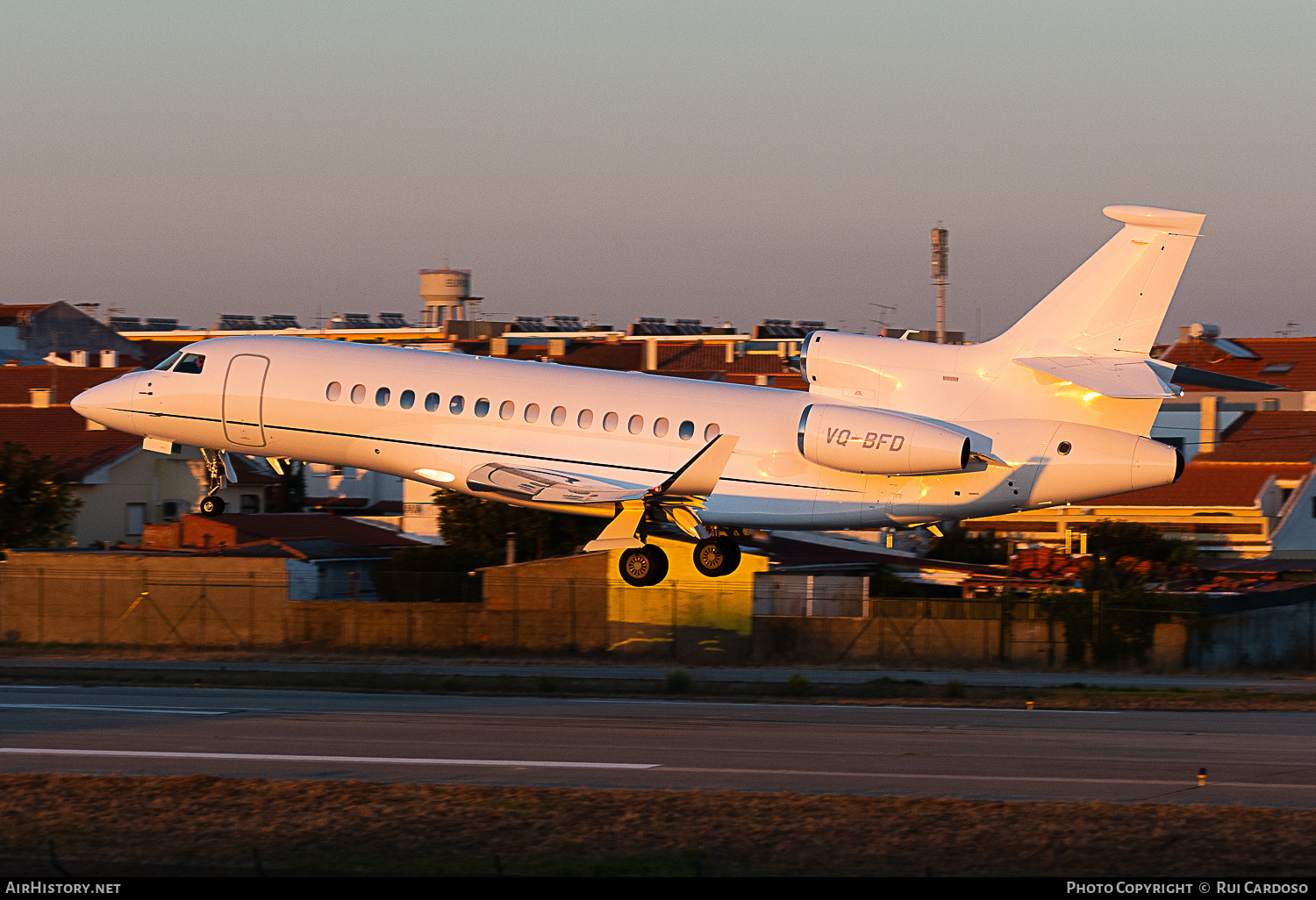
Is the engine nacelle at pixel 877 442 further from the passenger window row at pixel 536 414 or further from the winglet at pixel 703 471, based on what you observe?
the passenger window row at pixel 536 414

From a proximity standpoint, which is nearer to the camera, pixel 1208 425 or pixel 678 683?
pixel 678 683

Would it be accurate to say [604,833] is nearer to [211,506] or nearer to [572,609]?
[211,506]

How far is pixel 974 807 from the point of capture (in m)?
15.8

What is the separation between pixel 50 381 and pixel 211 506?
2192 inches

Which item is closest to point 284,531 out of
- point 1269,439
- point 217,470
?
point 217,470

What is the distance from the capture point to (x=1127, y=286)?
82.5ft

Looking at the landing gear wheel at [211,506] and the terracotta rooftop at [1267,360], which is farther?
the terracotta rooftop at [1267,360]

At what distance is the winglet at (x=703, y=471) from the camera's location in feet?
80.7

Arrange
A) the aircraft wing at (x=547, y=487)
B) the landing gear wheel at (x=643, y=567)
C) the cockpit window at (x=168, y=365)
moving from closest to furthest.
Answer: the aircraft wing at (x=547, y=487), the landing gear wheel at (x=643, y=567), the cockpit window at (x=168, y=365)

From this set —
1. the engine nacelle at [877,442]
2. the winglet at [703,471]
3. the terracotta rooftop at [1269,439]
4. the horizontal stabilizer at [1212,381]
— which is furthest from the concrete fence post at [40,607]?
the terracotta rooftop at [1269,439]

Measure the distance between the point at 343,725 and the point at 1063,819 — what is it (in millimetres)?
11451

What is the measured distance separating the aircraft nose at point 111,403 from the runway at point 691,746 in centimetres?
582

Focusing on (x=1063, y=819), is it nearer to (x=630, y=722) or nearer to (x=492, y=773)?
(x=492, y=773)

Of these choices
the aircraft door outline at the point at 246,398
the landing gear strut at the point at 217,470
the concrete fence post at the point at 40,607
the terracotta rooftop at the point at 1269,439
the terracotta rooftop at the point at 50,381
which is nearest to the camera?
the aircraft door outline at the point at 246,398
